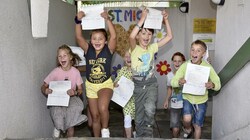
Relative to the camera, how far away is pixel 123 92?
4.21 meters

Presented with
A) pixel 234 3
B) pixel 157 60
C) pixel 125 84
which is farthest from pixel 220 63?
pixel 157 60

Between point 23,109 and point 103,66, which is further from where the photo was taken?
point 103,66

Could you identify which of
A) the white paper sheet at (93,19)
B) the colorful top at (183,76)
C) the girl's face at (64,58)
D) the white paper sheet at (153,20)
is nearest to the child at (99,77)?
the white paper sheet at (93,19)

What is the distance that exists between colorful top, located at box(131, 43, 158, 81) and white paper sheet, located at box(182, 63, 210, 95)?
0.49 meters

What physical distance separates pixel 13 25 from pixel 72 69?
115cm

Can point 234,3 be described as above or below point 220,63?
above

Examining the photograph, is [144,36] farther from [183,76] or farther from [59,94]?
[59,94]

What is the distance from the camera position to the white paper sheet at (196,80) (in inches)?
147

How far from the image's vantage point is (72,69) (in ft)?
13.5

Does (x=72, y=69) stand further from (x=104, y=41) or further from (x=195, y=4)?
(x=195, y=4)

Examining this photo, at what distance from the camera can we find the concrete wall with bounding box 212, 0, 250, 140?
128 inches

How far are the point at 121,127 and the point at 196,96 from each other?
226cm

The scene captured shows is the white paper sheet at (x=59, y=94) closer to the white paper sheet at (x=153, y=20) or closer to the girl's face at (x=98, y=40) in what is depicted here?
the girl's face at (x=98, y=40)

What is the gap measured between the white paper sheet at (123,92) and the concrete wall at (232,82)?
1172 mm
